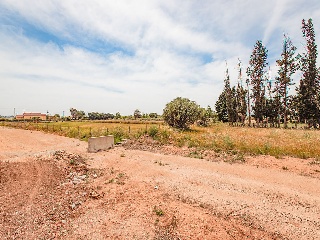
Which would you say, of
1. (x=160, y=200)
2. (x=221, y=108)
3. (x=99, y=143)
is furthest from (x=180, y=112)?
(x=221, y=108)

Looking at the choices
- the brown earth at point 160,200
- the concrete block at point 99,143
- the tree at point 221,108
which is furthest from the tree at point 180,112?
the tree at point 221,108

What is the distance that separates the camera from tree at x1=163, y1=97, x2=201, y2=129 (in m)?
34.2

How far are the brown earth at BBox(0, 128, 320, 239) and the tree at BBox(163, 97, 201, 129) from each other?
2074 cm

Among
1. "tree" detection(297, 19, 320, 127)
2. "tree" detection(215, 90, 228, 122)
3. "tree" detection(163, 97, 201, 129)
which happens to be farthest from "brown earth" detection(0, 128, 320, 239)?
"tree" detection(215, 90, 228, 122)

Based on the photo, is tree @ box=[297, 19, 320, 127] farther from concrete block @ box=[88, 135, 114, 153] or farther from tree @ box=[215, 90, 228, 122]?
concrete block @ box=[88, 135, 114, 153]

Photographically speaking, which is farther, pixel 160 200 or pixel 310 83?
pixel 310 83

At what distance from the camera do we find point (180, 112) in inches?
1346

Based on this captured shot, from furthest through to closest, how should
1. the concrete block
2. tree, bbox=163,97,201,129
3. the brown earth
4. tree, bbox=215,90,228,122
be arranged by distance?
tree, bbox=215,90,228,122, tree, bbox=163,97,201,129, the concrete block, the brown earth

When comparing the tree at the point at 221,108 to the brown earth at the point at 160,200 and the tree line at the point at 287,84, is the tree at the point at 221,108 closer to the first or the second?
the tree line at the point at 287,84

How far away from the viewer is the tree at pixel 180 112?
3422 centimetres

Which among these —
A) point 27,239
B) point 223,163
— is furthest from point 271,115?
point 27,239

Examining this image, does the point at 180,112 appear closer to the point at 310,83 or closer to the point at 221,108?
the point at 310,83

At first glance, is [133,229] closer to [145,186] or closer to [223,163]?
[145,186]

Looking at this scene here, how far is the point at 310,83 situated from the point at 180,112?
2968 centimetres
